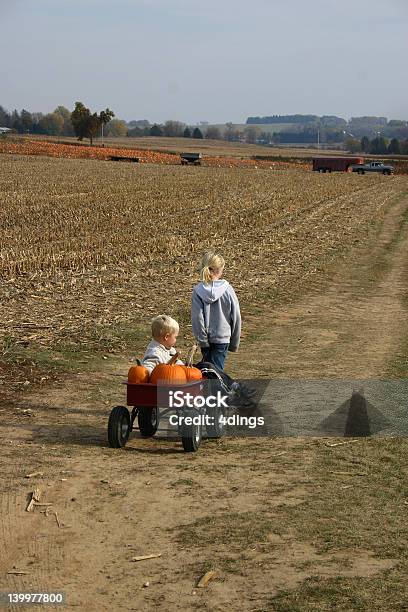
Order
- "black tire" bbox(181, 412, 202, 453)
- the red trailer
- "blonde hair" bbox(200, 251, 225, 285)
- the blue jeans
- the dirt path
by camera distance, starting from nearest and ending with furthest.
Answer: the dirt path < "black tire" bbox(181, 412, 202, 453) < "blonde hair" bbox(200, 251, 225, 285) < the blue jeans < the red trailer

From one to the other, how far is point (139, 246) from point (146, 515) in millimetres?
16204

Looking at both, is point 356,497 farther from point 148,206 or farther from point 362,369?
point 148,206

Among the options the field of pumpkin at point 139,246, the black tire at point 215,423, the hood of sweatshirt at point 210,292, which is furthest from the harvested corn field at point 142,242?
the black tire at point 215,423

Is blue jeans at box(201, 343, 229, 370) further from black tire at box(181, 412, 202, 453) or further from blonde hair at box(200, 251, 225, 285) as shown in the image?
black tire at box(181, 412, 202, 453)

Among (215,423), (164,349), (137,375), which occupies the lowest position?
(215,423)

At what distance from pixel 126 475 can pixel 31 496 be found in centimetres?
82

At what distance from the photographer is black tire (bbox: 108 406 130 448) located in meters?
7.99

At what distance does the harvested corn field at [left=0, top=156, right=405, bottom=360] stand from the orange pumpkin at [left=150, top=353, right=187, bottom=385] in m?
4.07

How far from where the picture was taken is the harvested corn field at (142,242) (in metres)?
14.6

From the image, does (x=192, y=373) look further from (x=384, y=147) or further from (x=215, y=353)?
(x=384, y=147)

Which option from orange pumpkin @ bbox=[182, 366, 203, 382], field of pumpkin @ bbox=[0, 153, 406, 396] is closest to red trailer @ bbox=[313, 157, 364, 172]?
field of pumpkin @ bbox=[0, 153, 406, 396]

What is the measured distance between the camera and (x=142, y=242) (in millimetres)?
23281

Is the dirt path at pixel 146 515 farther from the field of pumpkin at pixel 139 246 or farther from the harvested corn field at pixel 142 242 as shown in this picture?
the harvested corn field at pixel 142 242

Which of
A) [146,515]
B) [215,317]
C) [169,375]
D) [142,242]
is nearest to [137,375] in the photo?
[169,375]
